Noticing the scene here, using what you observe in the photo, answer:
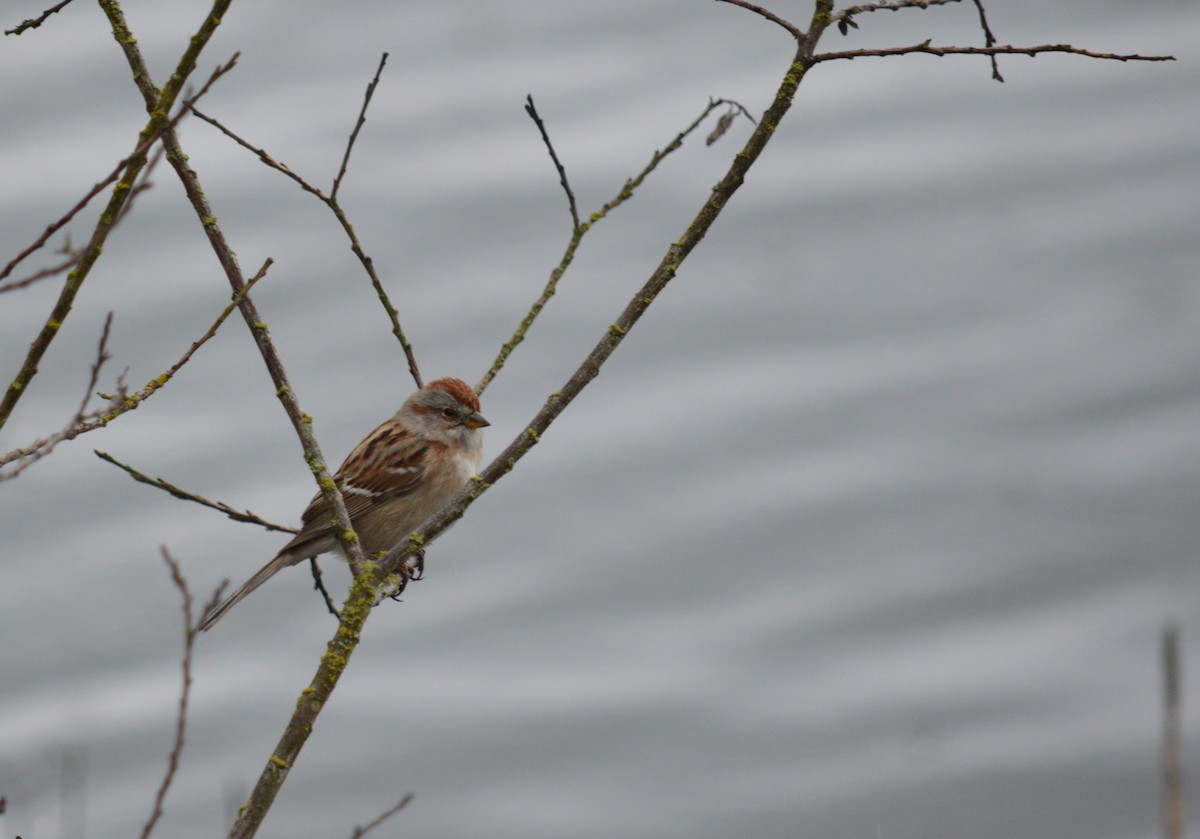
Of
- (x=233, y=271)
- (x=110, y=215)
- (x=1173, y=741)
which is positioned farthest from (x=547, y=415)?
(x=1173, y=741)

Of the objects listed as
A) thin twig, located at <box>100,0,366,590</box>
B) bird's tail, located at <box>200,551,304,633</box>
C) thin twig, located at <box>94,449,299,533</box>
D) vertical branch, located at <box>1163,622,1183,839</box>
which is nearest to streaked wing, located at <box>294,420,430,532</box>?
bird's tail, located at <box>200,551,304,633</box>

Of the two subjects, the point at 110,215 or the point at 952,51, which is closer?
the point at 110,215

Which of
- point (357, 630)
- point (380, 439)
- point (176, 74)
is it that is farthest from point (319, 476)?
point (380, 439)

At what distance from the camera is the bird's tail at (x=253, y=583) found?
5594 millimetres

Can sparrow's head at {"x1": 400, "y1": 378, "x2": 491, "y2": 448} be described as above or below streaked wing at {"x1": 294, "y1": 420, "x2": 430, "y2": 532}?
above

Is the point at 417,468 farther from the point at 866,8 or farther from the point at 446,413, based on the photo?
the point at 866,8

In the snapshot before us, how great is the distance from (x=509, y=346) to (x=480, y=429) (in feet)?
8.75

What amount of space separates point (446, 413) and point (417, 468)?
271 mm

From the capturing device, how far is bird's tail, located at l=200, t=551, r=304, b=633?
5.59 m

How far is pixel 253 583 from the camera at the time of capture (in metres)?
5.64

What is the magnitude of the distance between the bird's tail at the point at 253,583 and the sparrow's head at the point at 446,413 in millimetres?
1004

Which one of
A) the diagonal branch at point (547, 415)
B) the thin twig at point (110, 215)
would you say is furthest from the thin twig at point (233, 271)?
the thin twig at point (110, 215)

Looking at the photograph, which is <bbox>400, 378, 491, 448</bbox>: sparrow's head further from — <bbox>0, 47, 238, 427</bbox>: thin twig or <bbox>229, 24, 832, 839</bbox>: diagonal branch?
<bbox>0, 47, 238, 427</bbox>: thin twig

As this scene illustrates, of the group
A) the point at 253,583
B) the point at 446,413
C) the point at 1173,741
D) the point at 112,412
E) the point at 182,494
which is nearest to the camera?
the point at 1173,741
